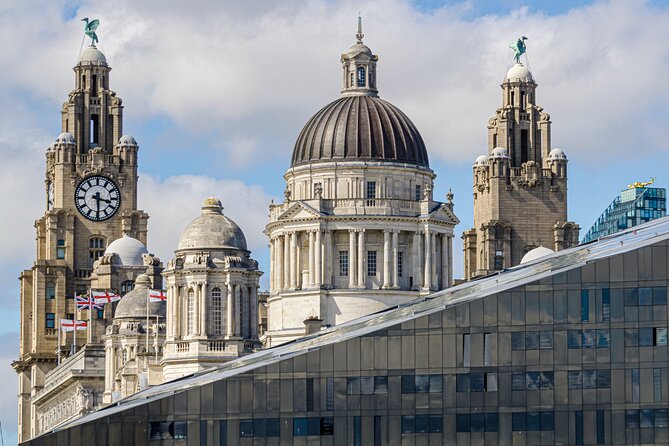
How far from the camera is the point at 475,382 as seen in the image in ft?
462

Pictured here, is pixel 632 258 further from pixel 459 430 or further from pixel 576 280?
pixel 459 430

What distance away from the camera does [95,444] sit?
463 ft

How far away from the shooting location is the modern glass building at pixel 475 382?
459 feet

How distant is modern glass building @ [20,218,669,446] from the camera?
139875mm

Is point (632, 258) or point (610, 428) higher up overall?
point (632, 258)

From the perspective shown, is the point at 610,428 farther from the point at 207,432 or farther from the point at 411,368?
the point at 207,432

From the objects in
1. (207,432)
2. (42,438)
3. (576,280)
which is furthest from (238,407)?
(576,280)

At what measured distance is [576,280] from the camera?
5541 inches

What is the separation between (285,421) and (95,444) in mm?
10486

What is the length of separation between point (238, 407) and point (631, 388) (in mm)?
21517

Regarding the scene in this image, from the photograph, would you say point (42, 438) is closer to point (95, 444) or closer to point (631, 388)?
point (95, 444)

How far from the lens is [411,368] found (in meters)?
141

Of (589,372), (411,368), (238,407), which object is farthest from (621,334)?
(238,407)

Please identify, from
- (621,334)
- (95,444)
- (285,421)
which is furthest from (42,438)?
(621,334)
